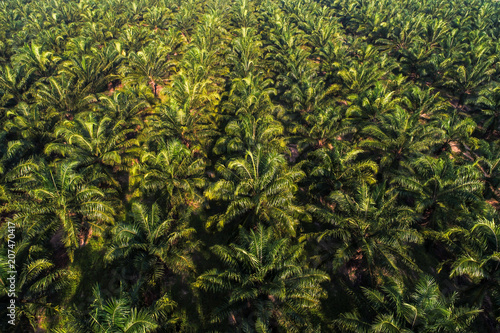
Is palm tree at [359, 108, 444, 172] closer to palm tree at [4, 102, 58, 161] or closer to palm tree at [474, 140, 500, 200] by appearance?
palm tree at [474, 140, 500, 200]

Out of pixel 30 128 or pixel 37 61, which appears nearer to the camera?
pixel 30 128

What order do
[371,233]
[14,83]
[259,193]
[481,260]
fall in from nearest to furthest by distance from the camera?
[481,260]
[371,233]
[259,193]
[14,83]

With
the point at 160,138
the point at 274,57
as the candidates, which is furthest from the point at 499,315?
the point at 274,57

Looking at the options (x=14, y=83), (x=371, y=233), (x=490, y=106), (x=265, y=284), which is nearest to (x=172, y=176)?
(x=265, y=284)

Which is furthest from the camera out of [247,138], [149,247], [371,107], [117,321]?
[371,107]

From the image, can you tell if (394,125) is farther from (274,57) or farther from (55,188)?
(55,188)

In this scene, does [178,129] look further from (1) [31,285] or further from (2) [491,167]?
(2) [491,167]

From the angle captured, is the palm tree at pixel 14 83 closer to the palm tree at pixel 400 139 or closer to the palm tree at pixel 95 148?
the palm tree at pixel 95 148
